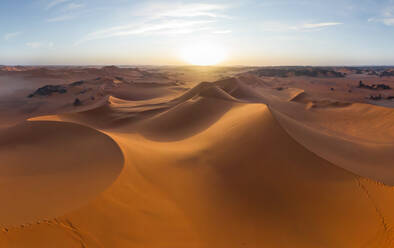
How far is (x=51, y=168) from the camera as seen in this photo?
5047mm

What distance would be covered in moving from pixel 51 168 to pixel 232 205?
430 centimetres

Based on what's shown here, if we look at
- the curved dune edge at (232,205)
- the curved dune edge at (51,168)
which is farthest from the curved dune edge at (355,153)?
the curved dune edge at (51,168)

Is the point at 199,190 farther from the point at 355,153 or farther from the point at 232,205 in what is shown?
the point at 355,153

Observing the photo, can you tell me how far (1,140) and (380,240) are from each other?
406 inches

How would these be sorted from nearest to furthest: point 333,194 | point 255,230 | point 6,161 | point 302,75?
point 255,230 < point 333,194 < point 6,161 < point 302,75

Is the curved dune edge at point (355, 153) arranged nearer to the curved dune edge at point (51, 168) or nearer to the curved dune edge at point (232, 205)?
the curved dune edge at point (232, 205)

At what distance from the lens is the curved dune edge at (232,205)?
11.4 ft

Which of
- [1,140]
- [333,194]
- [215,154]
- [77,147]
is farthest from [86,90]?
[333,194]

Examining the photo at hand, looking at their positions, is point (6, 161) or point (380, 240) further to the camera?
point (6, 161)

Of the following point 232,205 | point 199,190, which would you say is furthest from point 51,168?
point 232,205

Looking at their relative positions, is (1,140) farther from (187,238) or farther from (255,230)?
(255,230)

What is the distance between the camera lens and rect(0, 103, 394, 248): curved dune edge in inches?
137

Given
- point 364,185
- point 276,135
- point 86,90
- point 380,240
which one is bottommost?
point 380,240

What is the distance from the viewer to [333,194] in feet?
16.3
